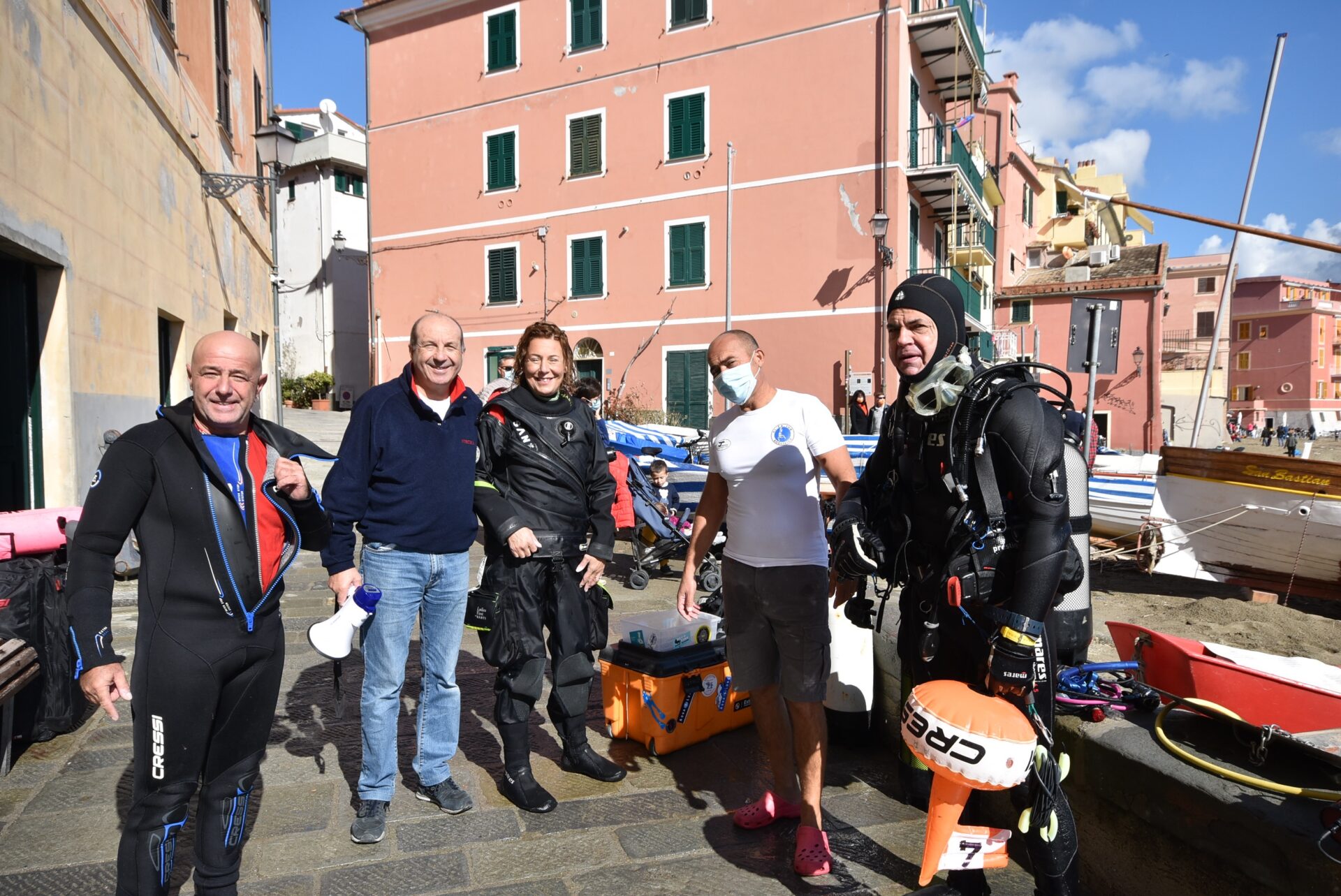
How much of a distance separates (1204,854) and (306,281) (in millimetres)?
31705

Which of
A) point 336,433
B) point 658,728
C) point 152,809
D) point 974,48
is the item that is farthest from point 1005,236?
point 152,809

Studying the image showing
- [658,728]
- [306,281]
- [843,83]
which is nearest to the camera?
[658,728]

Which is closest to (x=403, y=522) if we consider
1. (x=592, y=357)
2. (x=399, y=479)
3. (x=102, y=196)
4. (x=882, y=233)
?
(x=399, y=479)

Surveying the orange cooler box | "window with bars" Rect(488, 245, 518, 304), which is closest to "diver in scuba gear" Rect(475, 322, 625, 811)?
the orange cooler box

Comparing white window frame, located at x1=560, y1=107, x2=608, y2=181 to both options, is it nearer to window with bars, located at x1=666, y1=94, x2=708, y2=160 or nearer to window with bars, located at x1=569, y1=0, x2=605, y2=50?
window with bars, located at x1=569, y1=0, x2=605, y2=50

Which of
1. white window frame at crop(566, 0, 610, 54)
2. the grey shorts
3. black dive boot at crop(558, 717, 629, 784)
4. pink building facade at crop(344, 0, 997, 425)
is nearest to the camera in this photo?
the grey shorts

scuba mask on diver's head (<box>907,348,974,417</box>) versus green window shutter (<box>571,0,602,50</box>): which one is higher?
green window shutter (<box>571,0,602,50</box>)

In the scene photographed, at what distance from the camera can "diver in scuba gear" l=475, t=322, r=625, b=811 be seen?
3.45 meters

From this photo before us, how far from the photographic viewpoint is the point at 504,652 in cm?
342

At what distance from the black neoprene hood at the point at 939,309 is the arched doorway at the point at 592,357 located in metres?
19.3

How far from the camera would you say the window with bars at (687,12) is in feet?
66.0

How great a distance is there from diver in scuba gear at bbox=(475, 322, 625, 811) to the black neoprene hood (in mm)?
1485

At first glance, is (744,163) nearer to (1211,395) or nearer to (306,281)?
(306,281)

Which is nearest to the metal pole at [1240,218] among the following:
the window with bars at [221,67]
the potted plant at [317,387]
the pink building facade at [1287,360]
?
the window with bars at [221,67]
